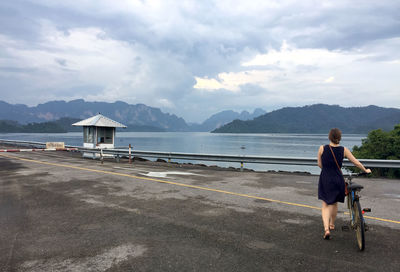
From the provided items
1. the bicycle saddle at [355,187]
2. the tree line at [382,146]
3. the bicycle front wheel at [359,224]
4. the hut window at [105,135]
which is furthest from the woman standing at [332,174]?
the tree line at [382,146]

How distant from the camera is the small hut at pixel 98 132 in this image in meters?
23.1

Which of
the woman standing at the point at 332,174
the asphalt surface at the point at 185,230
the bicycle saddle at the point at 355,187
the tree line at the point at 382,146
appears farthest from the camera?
the tree line at the point at 382,146

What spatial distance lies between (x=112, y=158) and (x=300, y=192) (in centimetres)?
1711

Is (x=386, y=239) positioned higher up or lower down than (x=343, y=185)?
lower down

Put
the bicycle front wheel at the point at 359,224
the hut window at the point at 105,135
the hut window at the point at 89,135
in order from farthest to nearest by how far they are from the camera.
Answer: the hut window at the point at 105,135
the hut window at the point at 89,135
the bicycle front wheel at the point at 359,224

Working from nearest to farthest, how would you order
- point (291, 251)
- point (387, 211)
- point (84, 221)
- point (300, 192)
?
point (291, 251), point (84, 221), point (387, 211), point (300, 192)

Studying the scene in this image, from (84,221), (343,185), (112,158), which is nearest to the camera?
(343,185)

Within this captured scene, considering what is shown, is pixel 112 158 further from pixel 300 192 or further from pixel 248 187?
pixel 300 192

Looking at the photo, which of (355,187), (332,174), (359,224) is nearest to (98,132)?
(332,174)

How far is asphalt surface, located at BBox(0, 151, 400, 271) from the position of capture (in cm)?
402

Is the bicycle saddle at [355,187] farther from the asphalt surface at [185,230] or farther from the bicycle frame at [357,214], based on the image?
the asphalt surface at [185,230]

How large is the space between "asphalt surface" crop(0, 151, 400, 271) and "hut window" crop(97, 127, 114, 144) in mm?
14113

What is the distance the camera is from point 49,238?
509 cm

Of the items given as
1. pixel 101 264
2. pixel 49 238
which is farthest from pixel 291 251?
pixel 49 238
